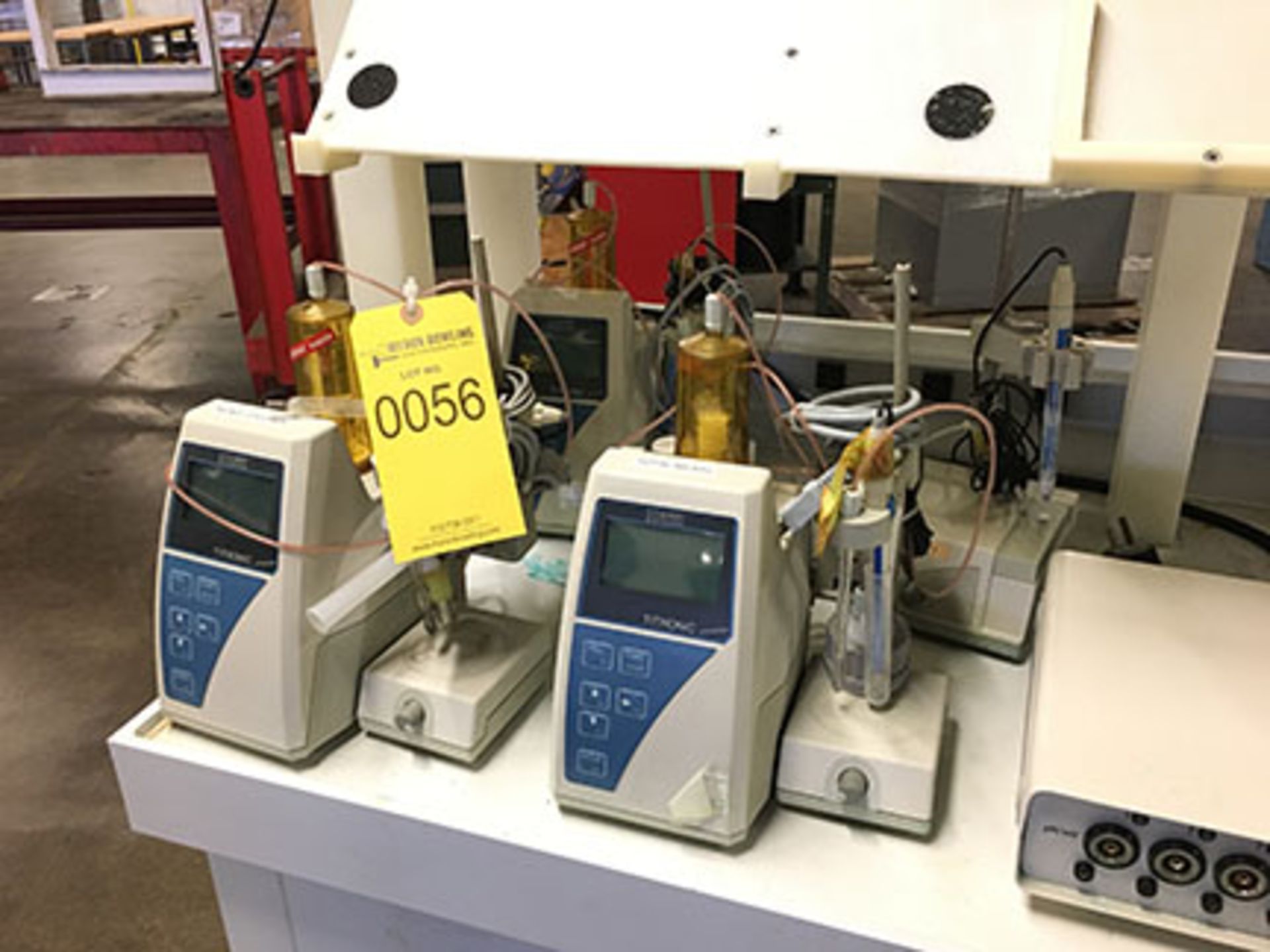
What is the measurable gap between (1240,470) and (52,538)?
273cm

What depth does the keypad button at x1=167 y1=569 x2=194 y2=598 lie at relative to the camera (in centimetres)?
83

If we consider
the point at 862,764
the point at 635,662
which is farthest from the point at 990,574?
the point at 635,662

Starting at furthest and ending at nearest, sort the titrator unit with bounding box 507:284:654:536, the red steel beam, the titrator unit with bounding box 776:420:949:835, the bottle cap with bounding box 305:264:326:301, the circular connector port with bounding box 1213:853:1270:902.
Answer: the red steel beam → the titrator unit with bounding box 507:284:654:536 → the bottle cap with bounding box 305:264:326:301 → the titrator unit with bounding box 776:420:949:835 → the circular connector port with bounding box 1213:853:1270:902

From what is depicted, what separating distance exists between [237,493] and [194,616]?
11cm

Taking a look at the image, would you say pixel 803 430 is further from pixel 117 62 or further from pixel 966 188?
pixel 117 62

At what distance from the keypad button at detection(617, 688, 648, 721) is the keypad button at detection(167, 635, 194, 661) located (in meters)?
0.36

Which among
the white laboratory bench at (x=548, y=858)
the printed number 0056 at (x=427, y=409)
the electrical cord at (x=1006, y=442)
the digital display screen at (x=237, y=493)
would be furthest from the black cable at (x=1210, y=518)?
the digital display screen at (x=237, y=493)

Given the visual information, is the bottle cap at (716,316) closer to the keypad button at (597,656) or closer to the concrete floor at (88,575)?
the keypad button at (597,656)

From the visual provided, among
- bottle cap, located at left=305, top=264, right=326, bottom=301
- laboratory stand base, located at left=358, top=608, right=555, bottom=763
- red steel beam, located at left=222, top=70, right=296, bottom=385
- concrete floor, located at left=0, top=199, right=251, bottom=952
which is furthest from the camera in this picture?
red steel beam, located at left=222, top=70, right=296, bottom=385

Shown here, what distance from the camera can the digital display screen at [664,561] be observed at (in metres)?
0.70

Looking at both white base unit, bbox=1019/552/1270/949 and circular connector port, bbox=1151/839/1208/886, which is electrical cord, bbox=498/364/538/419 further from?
circular connector port, bbox=1151/839/1208/886

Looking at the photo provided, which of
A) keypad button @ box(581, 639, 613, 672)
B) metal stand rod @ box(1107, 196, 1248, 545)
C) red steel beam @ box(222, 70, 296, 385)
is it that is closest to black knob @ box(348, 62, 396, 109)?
keypad button @ box(581, 639, 613, 672)

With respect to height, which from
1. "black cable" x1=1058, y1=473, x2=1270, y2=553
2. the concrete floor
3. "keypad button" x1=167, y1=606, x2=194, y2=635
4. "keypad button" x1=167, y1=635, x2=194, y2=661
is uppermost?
"keypad button" x1=167, y1=606, x2=194, y2=635

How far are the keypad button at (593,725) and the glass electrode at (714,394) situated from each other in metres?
0.23
